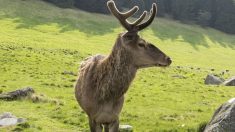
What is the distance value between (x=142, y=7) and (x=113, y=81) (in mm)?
99091

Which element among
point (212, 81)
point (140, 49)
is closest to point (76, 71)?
point (212, 81)

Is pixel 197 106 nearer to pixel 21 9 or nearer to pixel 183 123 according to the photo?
pixel 183 123


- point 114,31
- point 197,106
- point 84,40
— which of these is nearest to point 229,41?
point 114,31

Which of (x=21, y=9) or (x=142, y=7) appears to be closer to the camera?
(x=21, y=9)

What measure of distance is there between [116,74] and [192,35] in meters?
91.9

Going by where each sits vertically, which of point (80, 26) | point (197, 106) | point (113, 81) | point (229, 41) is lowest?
point (229, 41)

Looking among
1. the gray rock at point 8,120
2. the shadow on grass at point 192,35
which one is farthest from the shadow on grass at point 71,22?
the gray rock at point 8,120

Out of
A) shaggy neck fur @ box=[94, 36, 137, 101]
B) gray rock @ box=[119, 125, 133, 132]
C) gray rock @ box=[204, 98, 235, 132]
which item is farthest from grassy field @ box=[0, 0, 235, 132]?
shaggy neck fur @ box=[94, 36, 137, 101]

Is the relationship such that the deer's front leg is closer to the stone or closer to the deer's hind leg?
the deer's hind leg

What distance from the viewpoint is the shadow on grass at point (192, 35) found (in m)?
93.5

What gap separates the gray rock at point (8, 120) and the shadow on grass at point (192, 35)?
71.7 metres

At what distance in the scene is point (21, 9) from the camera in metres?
87.2

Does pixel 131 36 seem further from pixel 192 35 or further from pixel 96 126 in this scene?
pixel 192 35

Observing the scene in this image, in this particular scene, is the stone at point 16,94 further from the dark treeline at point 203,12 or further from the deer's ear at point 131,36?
the dark treeline at point 203,12
